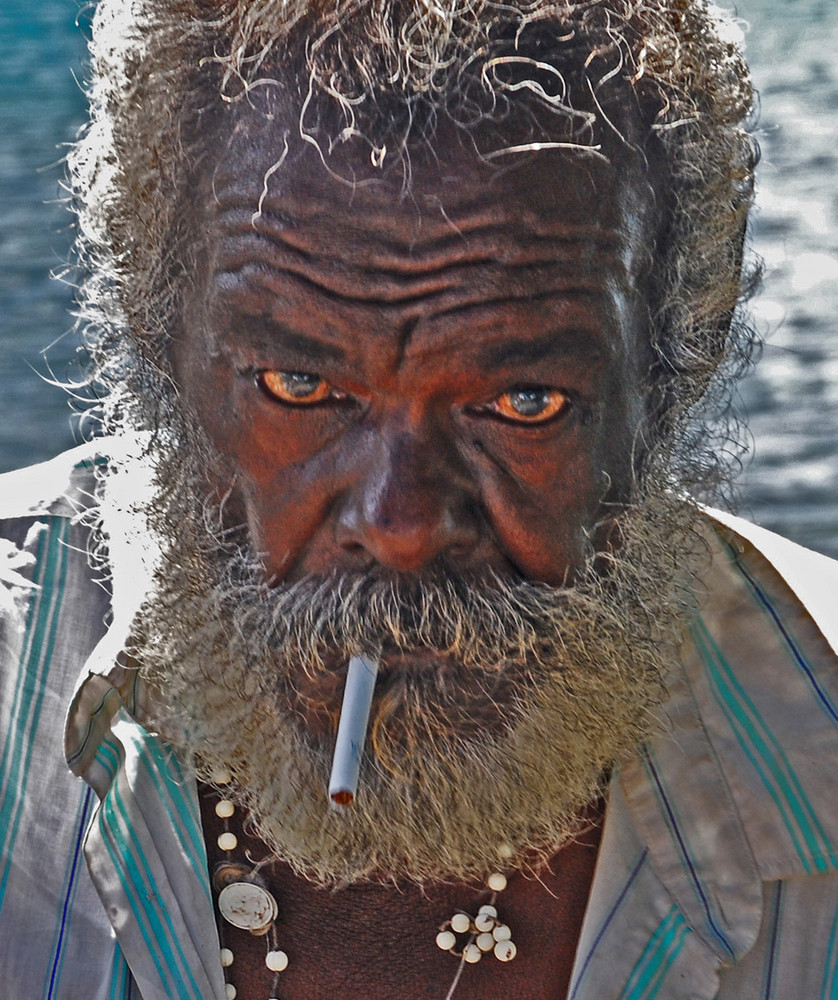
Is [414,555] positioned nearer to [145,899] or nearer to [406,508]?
[406,508]

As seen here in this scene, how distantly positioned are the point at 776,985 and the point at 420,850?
1.85 feet

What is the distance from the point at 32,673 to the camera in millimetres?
2188

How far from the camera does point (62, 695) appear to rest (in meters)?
2.18

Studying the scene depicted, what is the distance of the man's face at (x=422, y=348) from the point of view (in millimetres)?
1714

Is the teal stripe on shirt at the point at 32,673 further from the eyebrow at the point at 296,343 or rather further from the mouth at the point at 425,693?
the eyebrow at the point at 296,343

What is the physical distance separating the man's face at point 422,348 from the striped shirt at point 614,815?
45 cm

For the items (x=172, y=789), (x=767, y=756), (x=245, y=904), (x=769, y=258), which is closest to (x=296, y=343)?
(x=172, y=789)

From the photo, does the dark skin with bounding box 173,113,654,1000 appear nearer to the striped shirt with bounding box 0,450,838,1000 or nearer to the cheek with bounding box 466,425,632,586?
the cheek with bounding box 466,425,632,586

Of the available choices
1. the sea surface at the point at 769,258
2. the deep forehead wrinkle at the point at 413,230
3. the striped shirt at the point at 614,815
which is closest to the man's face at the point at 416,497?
the deep forehead wrinkle at the point at 413,230

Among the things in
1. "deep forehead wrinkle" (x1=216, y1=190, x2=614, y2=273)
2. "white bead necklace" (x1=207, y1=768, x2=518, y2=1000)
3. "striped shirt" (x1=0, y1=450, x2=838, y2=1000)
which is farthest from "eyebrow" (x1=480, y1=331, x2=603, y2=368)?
"white bead necklace" (x1=207, y1=768, x2=518, y2=1000)

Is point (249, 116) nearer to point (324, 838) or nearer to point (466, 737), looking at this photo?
point (466, 737)

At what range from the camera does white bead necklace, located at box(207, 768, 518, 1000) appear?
2084 mm

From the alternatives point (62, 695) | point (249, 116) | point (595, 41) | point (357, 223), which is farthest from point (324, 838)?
point (595, 41)

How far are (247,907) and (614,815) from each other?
1.90ft
